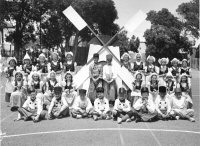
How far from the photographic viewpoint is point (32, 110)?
8258 mm

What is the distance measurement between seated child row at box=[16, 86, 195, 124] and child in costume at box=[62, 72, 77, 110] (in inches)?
10.4

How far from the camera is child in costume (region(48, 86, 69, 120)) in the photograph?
8.38 meters

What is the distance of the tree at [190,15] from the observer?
41.8 meters

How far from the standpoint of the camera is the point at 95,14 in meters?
35.4

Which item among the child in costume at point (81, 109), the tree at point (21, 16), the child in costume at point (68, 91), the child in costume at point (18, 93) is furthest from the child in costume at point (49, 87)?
the tree at point (21, 16)

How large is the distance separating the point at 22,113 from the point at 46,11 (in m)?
Answer: 24.8

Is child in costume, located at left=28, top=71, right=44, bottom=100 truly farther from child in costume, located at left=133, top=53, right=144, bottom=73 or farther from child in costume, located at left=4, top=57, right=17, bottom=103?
child in costume, located at left=133, top=53, right=144, bottom=73

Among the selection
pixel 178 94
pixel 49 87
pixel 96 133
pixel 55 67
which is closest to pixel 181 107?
pixel 178 94

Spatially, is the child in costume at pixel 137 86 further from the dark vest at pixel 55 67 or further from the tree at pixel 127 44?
the tree at pixel 127 44

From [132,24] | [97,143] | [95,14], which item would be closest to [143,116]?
[97,143]

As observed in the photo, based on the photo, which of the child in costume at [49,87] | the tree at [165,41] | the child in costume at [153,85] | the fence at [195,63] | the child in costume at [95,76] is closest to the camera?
the child in costume at [153,85]

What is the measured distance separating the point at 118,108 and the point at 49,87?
7.95ft

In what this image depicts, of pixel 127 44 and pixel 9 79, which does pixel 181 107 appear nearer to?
A: pixel 9 79

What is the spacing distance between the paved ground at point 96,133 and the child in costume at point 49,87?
1148 mm
